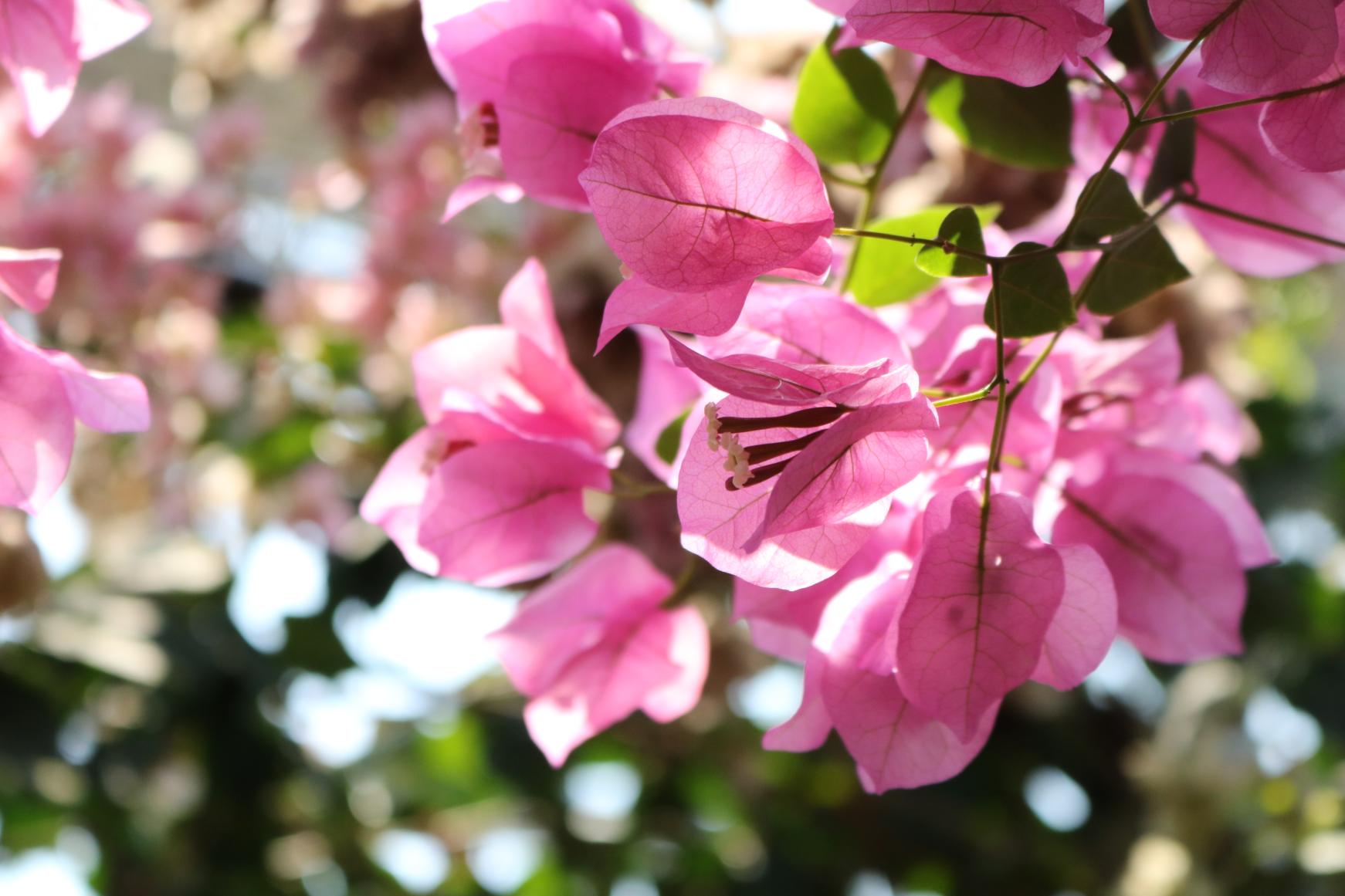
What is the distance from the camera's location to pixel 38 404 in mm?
245

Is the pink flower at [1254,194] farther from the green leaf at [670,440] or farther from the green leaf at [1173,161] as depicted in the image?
the green leaf at [670,440]

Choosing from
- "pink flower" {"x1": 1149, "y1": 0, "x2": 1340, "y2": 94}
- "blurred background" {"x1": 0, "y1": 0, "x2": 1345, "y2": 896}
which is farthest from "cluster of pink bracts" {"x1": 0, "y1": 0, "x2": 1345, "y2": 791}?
"blurred background" {"x1": 0, "y1": 0, "x2": 1345, "y2": 896}

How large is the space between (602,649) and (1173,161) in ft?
0.59

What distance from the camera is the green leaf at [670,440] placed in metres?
0.29

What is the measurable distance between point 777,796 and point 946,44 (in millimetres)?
881

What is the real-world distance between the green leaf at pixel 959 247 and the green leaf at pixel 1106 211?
0.02 meters

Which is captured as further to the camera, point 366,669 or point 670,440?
point 366,669

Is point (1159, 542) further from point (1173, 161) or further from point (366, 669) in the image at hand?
point (366, 669)

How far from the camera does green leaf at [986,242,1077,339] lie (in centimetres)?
23

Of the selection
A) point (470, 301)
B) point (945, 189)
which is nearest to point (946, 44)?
point (945, 189)

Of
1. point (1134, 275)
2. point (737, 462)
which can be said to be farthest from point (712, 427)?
point (1134, 275)

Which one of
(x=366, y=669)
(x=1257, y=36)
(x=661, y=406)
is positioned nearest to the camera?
(x=1257, y=36)

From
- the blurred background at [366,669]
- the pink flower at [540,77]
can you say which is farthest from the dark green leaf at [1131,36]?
the blurred background at [366,669]

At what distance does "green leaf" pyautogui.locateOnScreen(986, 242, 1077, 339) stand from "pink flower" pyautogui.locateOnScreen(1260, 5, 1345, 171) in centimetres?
5
